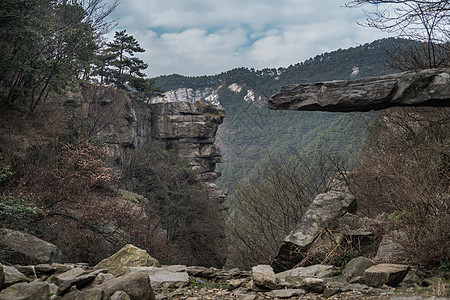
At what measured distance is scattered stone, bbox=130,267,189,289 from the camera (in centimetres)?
492

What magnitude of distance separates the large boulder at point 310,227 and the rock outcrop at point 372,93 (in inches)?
107

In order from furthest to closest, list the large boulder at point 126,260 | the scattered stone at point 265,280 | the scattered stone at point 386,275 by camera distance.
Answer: the large boulder at point 126,260, the scattered stone at point 265,280, the scattered stone at point 386,275

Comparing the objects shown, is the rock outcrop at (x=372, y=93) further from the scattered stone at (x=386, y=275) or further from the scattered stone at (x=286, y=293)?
the scattered stone at (x=286, y=293)

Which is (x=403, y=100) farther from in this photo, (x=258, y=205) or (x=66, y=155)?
(x=66, y=155)

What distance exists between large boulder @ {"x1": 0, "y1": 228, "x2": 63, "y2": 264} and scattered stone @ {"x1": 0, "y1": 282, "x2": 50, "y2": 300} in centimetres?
456

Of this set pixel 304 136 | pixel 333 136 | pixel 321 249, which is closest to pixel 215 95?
pixel 304 136

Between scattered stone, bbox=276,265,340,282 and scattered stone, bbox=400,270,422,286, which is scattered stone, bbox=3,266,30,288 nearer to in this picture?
scattered stone, bbox=276,265,340,282

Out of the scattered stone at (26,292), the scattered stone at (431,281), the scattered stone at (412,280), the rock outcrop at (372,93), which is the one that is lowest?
the scattered stone at (412,280)

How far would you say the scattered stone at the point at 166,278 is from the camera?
4922 mm

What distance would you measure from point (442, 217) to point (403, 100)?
1.53m

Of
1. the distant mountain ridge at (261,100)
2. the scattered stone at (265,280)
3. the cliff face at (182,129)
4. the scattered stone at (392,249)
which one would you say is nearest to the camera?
the scattered stone at (265,280)

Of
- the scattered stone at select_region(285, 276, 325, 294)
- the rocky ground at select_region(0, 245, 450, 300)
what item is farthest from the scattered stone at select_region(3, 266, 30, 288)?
the scattered stone at select_region(285, 276, 325, 294)

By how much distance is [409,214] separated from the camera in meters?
4.77

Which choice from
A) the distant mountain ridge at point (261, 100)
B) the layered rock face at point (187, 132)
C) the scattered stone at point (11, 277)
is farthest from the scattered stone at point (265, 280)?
the distant mountain ridge at point (261, 100)
